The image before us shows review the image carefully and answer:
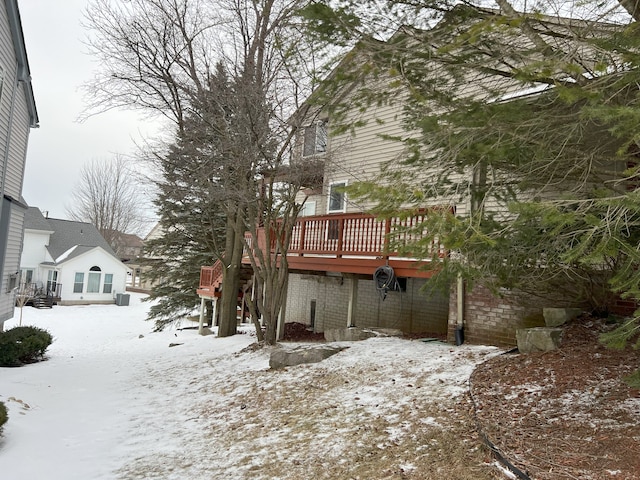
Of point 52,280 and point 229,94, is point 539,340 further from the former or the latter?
point 52,280

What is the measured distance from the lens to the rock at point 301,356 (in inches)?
336

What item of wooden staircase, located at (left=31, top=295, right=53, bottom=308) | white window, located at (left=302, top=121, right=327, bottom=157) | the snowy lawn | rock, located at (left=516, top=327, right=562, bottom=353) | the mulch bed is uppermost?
white window, located at (left=302, top=121, right=327, bottom=157)

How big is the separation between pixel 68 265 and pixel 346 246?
27.6m

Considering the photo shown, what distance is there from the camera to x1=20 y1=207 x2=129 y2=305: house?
31.0 meters

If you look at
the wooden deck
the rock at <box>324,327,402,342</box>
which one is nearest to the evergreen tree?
the wooden deck

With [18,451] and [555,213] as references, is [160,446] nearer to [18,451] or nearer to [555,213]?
[18,451]

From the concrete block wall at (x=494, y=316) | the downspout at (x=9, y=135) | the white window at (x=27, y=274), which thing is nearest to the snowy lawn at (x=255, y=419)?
the concrete block wall at (x=494, y=316)

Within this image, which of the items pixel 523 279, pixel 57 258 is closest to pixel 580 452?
pixel 523 279

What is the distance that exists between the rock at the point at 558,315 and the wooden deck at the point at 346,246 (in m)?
2.12

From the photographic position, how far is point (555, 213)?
3309 mm

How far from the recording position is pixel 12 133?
1173 centimetres

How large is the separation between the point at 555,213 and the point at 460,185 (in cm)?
135

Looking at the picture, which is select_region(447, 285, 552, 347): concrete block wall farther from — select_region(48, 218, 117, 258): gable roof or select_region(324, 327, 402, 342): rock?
select_region(48, 218, 117, 258): gable roof

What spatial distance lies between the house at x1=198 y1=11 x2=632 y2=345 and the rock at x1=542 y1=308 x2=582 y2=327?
1.73ft
